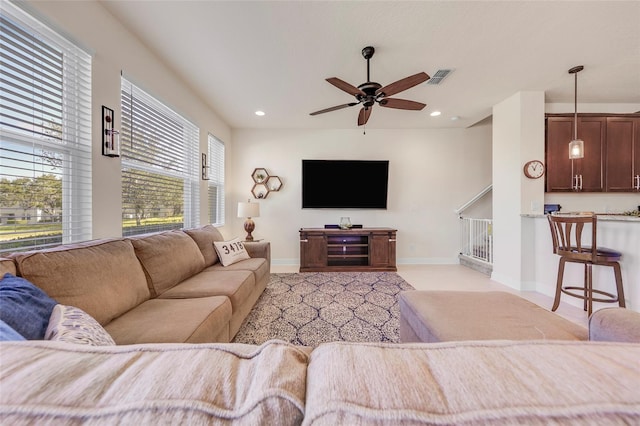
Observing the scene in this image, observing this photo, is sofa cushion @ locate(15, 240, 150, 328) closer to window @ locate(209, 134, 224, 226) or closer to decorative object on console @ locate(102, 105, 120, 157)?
decorative object on console @ locate(102, 105, 120, 157)

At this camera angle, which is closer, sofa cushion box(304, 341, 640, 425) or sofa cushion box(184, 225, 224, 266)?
sofa cushion box(304, 341, 640, 425)

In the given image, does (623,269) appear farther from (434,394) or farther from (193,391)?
(193,391)

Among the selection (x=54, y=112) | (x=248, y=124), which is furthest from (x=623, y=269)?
(x=248, y=124)

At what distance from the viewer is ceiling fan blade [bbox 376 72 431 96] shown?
2.04 meters

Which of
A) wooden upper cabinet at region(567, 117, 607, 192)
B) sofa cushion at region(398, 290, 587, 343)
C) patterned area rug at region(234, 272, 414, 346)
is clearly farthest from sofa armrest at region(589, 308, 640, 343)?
wooden upper cabinet at region(567, 117, 607, 192)

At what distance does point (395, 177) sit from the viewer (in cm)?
453

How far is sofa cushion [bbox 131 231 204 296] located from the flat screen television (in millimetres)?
2484

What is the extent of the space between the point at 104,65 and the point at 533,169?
188 inches

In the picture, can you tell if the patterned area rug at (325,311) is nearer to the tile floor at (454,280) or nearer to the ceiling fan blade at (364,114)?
the tile floor at (454,280)

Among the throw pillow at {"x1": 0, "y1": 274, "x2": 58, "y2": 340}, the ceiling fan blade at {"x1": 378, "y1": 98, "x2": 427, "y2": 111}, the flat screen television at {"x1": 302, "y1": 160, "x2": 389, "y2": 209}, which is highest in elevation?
the ceiling fan blade at {"x1": 378, "y1": 98, "x2": 427, "y2": 111}

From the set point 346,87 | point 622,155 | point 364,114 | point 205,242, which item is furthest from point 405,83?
point 622,155

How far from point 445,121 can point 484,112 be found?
0.57 metres

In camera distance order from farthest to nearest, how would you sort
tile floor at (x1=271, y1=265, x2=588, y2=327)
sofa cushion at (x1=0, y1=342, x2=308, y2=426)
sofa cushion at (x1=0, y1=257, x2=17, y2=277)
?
tile floor at (x1=271, y1=265, x2=588, y2=327) → sofa cushion at (x1=0, y1=257, x2=17, y2=277) → sofa cushion at (x1=0, y1=342, x2=308, y2=426)

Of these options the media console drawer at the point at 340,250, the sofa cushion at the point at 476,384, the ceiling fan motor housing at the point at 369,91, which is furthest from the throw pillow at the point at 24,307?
the media console drawer at the point at 340,250
